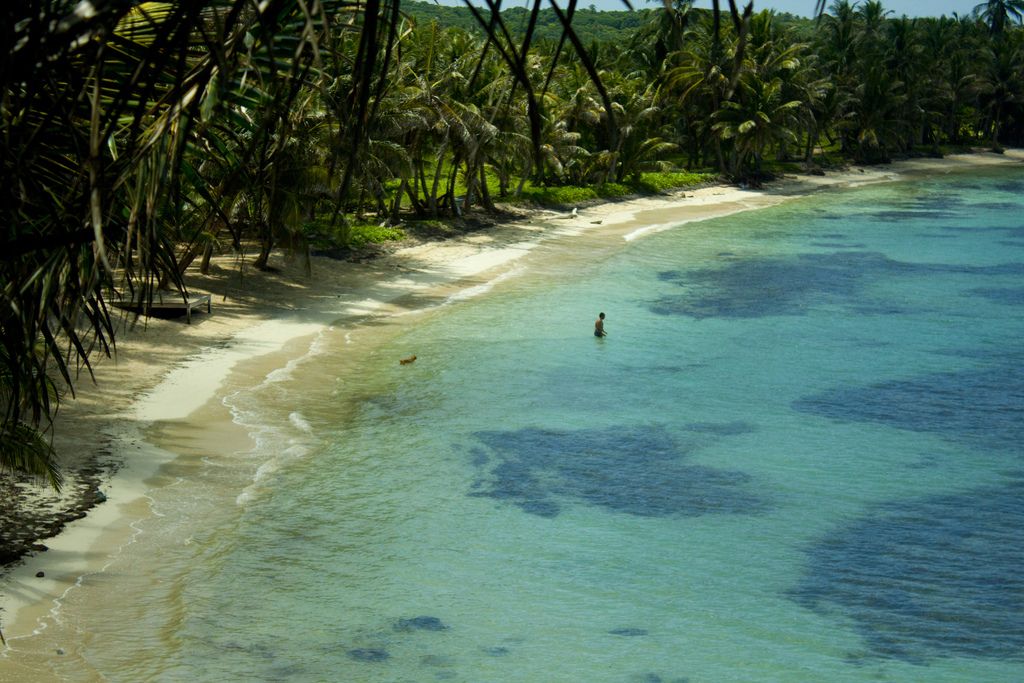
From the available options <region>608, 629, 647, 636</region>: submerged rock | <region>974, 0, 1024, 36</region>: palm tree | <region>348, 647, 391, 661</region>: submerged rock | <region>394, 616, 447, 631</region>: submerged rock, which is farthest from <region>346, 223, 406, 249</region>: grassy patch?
<region>974, 0, 1024, 36</region>: palm tree

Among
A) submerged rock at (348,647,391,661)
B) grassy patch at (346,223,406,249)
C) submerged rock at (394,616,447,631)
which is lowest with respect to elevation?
submerged rock at (394,616,447,631)

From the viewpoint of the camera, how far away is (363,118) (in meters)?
2.16

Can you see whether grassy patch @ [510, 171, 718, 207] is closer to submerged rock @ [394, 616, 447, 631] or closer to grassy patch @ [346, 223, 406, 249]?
grassy patch @ [346, 223, 406, 249]

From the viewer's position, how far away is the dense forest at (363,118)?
8.21 feet

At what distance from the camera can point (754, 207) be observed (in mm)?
58156

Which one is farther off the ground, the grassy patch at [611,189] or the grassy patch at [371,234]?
the grassy patch at [611,189]

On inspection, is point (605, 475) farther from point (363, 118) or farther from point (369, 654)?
point (363, 118)

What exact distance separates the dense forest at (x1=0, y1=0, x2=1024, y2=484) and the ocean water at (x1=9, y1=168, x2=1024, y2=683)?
3032 mm

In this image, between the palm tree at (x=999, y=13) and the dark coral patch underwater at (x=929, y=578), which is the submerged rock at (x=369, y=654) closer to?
the dark coral patch underwater at (x=929, y=578)

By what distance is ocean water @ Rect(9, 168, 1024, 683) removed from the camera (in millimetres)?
13422

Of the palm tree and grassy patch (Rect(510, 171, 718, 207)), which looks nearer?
grassy patch (Rect(510, 171, 718, 207))

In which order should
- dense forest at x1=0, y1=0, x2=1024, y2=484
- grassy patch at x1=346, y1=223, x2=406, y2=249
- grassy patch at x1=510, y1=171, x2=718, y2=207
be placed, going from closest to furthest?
dense forest at x1=0, y1=0, x2=1024, y2=484 < grassy patch at x1=346, y1=223, x2=406, y2=249 < grassy patch at x1=510, y1=171, x2=718, y2=207

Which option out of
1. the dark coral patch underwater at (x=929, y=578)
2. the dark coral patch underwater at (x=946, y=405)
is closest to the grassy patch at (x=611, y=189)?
the dark coral patch underwater at (x=946, y=405)

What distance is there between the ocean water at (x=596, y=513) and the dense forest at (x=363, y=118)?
303 centimetres
